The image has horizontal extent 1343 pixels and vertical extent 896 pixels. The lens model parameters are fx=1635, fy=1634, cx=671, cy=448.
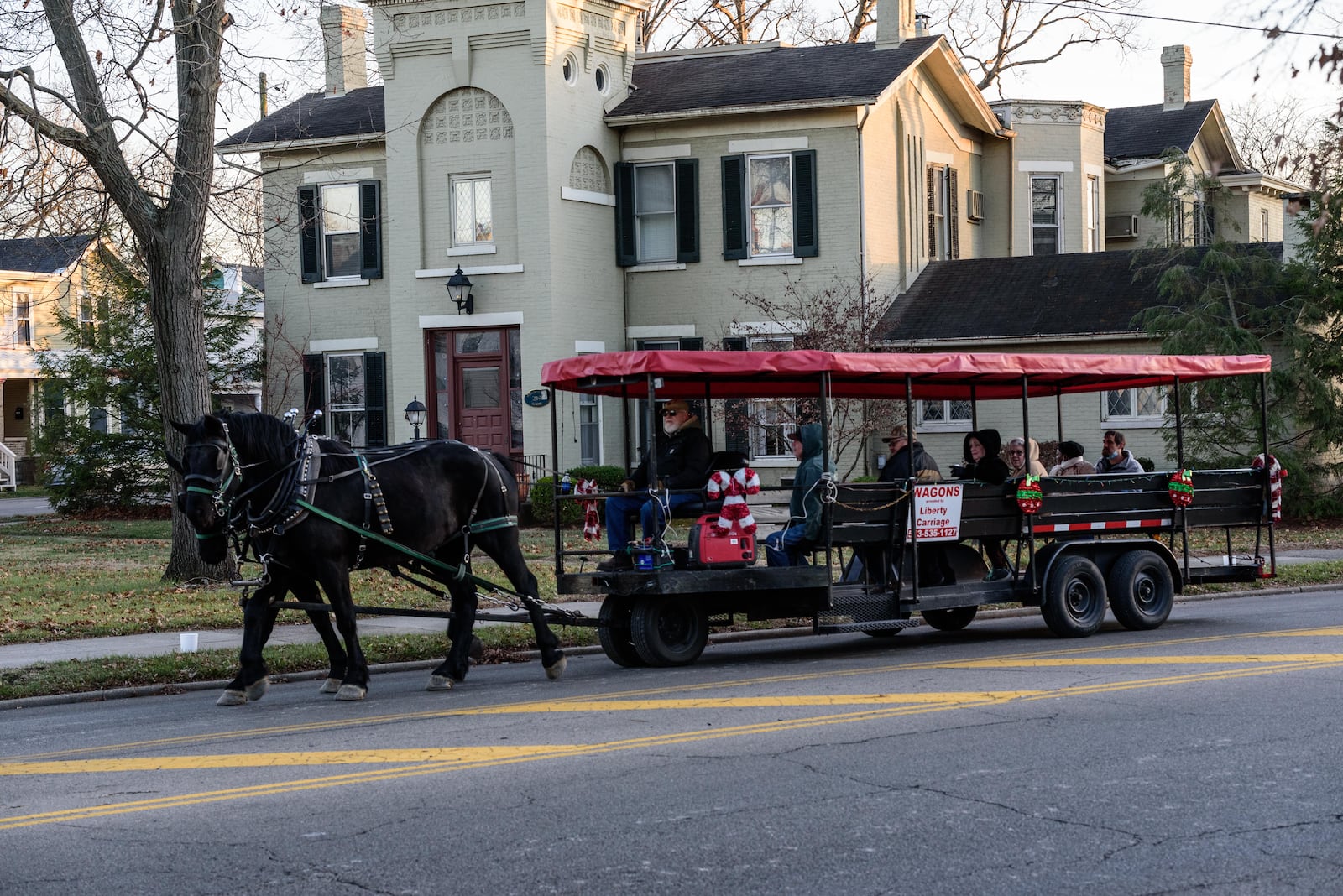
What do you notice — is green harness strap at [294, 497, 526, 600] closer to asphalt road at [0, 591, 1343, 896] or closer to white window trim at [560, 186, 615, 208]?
asphalt road at [0, 591, 1343, 896]

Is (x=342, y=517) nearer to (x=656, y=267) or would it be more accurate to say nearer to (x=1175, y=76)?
(x=656, y=267)

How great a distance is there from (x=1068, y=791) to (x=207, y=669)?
7.81m

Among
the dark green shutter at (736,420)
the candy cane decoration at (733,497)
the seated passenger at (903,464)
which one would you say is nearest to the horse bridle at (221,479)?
the candy cane decoration at (733,497)

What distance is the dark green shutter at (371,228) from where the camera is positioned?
31.7 m

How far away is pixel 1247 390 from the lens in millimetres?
27672

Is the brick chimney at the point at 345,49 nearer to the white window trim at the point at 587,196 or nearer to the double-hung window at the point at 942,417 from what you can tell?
the white window trim at the point at 587,196

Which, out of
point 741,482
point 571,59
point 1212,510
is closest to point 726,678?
point 741,482

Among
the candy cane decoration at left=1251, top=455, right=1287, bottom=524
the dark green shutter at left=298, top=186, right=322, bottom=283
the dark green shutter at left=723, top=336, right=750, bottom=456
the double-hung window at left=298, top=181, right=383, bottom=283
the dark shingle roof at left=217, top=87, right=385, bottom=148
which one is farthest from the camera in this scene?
the dark green shutter at left=298, top=186, right=322, bottom=283

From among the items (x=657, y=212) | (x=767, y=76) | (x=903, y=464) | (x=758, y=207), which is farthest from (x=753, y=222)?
(x=903, y=464)

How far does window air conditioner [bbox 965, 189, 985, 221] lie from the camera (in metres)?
34.8

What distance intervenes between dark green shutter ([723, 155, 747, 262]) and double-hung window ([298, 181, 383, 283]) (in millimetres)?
6748

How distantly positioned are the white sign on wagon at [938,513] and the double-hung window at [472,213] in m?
17.9

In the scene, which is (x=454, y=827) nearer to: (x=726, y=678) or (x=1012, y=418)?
(x=726, y=678)

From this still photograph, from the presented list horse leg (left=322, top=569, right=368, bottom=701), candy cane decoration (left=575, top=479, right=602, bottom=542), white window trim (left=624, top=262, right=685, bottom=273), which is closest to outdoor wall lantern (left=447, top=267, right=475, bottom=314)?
white window trim (left=624, top=262, right=685, bottom=273)
